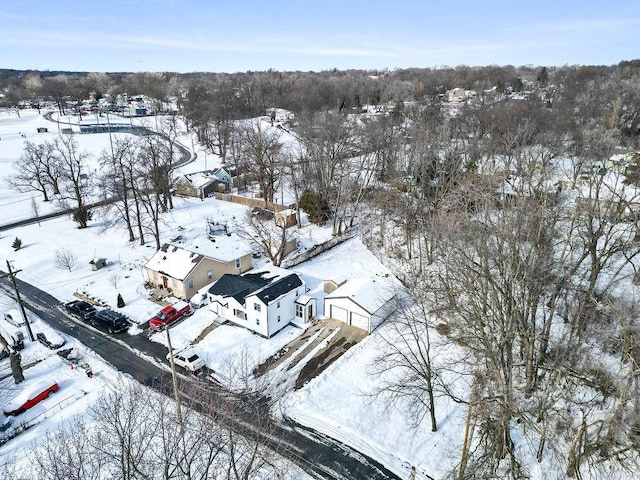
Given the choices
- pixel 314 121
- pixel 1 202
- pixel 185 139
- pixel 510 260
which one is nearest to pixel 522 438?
pixel 510 260

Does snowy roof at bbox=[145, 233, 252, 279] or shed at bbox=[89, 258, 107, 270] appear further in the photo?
shed at bbox=[89, 258, 107, 270]

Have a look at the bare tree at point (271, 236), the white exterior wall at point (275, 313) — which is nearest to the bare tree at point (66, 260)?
the bare tree at point (271, 236)

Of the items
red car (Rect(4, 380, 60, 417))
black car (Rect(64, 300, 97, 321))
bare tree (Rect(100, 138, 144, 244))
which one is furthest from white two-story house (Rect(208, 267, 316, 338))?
bare tree (Rect(100, 138, 144, 244))

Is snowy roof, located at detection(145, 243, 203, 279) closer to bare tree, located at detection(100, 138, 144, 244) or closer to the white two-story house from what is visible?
the white two-story house

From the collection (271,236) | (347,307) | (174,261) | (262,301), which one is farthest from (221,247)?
(347,307)

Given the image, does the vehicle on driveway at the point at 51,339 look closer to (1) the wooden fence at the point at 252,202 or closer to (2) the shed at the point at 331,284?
(2) the shed at the point at 331,284

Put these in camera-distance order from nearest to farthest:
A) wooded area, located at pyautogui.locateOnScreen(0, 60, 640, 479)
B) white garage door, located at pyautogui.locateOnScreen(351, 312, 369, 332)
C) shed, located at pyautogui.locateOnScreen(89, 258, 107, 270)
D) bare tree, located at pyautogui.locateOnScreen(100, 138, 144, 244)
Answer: wooded area, located at pyautogui.locateOnScreen(0, 60, 640, 479), white garage door, located at pyautogui.locateOnScreen(351, 312, 369, 332), shed, located at pyautogui.locateOnScreen(89, 258, 107, 270), bare tree, located at pyautogui.locateOnScreen(100, 138, 144, 244)
